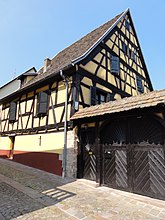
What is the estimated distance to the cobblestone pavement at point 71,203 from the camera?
373 cm

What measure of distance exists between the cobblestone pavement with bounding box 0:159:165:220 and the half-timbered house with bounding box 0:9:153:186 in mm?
1709

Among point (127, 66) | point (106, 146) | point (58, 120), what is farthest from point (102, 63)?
point (106, 146)

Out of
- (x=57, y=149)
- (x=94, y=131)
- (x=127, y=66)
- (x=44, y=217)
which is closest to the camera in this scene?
(x=44, y=217)

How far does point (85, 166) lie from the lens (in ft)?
23.3

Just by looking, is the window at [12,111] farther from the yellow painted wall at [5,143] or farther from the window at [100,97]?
the window at [100,97]

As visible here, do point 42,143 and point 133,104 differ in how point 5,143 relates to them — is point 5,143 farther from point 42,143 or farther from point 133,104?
point 133,104

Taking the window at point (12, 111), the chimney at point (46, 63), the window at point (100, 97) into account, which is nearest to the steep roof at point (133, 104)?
the window at point (100, 97)

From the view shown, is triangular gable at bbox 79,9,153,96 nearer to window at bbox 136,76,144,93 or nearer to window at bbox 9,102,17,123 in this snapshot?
window at bbox 136,76,144,93

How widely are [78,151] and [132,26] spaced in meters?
11.4

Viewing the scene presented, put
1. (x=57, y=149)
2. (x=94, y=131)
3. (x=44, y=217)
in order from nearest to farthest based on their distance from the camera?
(x=44, y=217) → (x=94, y=131) → (x=57, y=149)

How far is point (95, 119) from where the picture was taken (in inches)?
269

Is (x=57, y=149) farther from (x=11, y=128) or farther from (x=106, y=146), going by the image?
(x=11, y=128)

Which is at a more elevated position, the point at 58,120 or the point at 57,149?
the point at 58,120

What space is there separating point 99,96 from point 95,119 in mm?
2816
